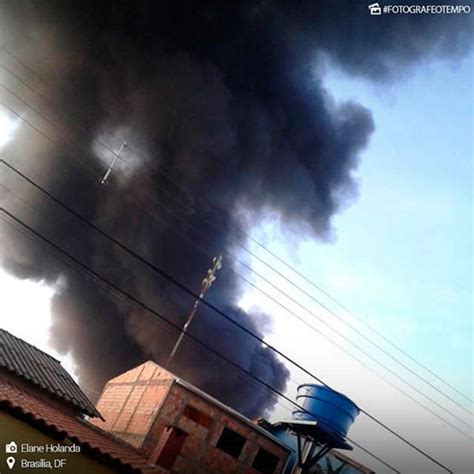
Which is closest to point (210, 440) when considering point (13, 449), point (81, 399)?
point (81, 399)

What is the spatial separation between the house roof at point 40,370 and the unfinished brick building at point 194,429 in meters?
3.95

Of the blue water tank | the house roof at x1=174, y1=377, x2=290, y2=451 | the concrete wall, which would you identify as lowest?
the concrete wall

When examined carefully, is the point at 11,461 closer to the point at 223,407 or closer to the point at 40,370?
the point at 40,370

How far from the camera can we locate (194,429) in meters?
18.4

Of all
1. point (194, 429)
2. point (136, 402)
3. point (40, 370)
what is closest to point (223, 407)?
point (194, 429)

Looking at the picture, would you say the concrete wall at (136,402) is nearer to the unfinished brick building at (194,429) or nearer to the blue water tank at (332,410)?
the unfinished brick building at (194,429)

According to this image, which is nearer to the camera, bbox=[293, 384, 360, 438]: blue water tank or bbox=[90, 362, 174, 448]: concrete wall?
bbox=[293, 384, 360, 438]: blue water tank

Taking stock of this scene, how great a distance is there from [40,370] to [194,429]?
307 inches

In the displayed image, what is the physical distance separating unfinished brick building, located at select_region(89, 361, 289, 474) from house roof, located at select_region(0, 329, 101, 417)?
13.0ft

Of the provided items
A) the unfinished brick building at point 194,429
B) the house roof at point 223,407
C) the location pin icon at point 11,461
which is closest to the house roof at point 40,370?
the unfinished brick building at point 194,429

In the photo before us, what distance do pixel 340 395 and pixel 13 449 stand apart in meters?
10.1

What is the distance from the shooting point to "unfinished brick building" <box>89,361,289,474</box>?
58.5ft

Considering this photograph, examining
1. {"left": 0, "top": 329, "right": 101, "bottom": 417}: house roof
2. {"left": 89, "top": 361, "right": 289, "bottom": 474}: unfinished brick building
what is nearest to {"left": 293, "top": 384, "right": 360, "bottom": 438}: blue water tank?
{"left": 89, "top": 361, "right": 289, "bottom": 474}: unfinished brick building

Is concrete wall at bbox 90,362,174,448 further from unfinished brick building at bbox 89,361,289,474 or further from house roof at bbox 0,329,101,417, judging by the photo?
house roof at bbox 0,329,101,417
